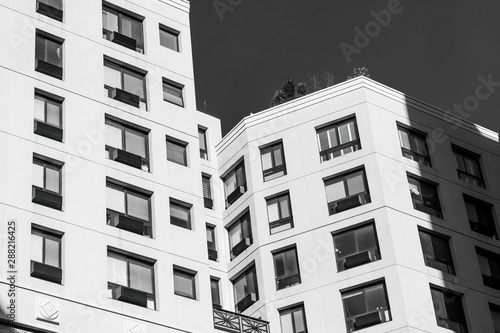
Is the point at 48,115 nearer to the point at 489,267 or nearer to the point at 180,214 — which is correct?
the point at 180,214

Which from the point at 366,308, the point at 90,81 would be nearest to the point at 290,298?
the point at 366,308

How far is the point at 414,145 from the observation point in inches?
2320

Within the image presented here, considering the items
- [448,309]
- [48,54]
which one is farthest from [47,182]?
[448,309]

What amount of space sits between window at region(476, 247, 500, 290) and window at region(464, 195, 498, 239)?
1.28 meters

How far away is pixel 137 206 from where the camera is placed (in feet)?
154

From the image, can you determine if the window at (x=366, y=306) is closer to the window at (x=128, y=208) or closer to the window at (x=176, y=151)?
the window at (x=176, y=151)

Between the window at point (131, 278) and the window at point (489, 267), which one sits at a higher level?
the window at point (489, 267)

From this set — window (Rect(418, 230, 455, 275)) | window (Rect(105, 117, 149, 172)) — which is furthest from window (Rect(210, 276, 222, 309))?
window (Rect(105, 117, 149, 172))

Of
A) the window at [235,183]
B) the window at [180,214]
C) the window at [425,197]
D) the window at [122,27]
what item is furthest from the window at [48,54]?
the window at [425,197]

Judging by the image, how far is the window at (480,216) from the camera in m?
58.7

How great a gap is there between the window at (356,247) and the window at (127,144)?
1180 centimetres

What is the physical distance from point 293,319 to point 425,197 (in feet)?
31.5

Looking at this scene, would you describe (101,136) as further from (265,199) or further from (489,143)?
(489,143)

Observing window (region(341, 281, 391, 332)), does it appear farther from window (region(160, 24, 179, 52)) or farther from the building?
window (region(160, 24, 179, 52))
